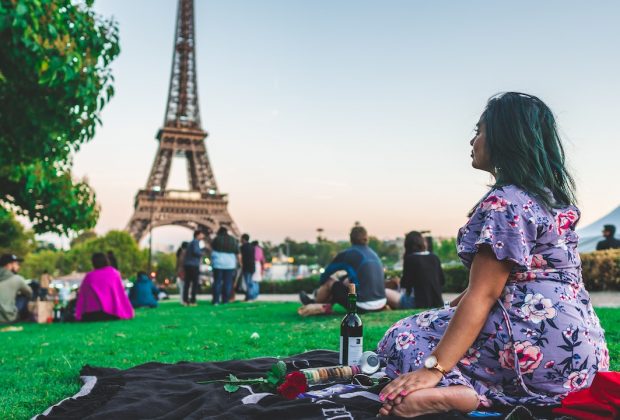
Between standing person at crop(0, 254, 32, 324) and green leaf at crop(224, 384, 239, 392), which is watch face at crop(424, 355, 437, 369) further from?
Result: standing person at crop(0, 254, 32, 324)

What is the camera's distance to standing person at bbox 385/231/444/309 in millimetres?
8531

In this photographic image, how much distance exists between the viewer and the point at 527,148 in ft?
8.34

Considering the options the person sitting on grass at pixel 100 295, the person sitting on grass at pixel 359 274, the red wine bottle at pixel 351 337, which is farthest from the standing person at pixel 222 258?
the red wine bottle at pixel 351 337

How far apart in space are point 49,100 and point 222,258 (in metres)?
5.97

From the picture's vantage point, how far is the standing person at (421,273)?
8.53 m

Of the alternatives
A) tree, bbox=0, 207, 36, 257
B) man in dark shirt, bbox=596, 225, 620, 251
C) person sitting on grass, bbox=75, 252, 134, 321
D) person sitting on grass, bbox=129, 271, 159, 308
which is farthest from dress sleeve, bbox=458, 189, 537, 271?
tree, bbox=0, 207, 36, 257

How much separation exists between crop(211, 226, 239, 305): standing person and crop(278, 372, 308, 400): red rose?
423 inches

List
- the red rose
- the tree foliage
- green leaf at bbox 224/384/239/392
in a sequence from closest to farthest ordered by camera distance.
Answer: the red rose < green leaf at bbox 224/384/239/392 < the tree foliage

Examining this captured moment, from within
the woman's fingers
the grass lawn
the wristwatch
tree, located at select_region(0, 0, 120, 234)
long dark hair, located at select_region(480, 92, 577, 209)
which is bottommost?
the grass lawn

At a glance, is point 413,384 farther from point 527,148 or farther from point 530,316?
point 527,148

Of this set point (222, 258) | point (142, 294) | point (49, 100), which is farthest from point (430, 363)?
point (142, 294)

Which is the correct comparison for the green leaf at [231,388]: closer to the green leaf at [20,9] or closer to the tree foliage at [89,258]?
the green leaf at [20,9]

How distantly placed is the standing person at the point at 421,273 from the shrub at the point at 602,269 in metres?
7.64

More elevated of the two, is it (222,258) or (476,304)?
(222,258)
